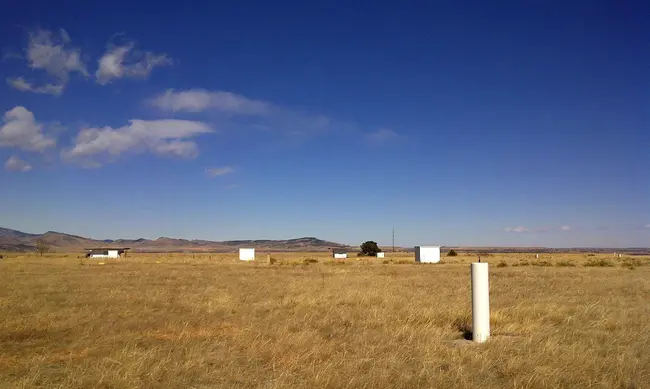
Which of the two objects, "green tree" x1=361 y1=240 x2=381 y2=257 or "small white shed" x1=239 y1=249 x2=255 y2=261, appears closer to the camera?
"small white shed" x1=239 y1=249 x2=255 y2=261

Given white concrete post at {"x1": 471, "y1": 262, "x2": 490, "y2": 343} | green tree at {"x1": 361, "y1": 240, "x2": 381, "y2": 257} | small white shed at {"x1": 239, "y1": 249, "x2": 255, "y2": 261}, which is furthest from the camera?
green tree at {"x1": 361, "y1": 240, "x2": 381, "y2": 257}

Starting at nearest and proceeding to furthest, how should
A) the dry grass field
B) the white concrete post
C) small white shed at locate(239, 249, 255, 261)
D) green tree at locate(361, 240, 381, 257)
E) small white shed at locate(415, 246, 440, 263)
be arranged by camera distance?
the dry grass field
the white concrete post
small white shed at locate(415, 246, 440, 263)
small white shed at locate(239, 249, 255, 261)
green tree at locate(361, 240, 381, 257)

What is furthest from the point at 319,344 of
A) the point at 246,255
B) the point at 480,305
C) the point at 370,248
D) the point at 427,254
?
the point at 370,248

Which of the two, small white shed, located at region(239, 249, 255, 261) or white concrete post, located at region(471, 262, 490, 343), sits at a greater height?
white concrete post, located at region(471, 262, 490, 343)

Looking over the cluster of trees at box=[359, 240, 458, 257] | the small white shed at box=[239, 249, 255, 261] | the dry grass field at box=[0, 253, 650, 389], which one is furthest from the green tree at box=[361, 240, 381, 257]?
the dry grass field at box=[0, 253, 650, 389]

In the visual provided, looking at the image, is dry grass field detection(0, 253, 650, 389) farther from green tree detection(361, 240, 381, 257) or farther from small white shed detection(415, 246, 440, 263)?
green tree detection(361, 240, 381, 257)

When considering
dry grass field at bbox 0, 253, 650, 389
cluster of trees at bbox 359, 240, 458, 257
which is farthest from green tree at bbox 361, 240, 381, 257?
dry grass field at bbox 0, 253, 650, 389

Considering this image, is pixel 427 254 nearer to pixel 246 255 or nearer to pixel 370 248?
pixel 246 255

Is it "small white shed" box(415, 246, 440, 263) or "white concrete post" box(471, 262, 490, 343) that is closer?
"white concrete post" box(471, 262, 490, 343)

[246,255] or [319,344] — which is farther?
[246,255]

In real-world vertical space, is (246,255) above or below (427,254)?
below

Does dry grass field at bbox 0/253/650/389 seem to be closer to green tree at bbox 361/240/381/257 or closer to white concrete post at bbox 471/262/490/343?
white concrete post at bbox 471/262/490/343

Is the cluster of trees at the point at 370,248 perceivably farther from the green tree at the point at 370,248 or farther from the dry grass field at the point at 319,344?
the dry grass field at the point at 319,344

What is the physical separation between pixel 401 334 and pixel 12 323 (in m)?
8.76
